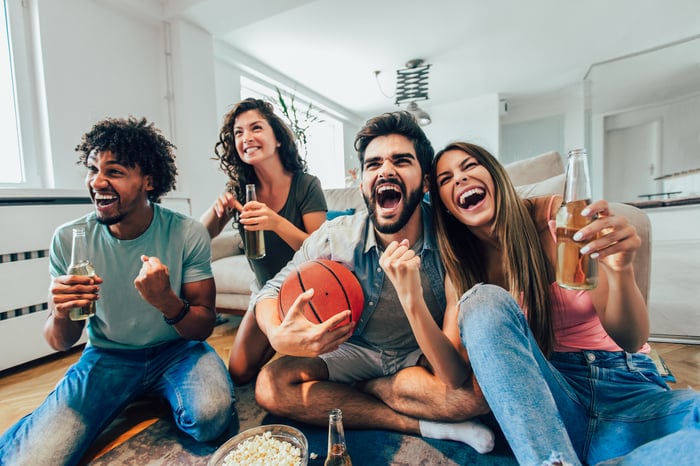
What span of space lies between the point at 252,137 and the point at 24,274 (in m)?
1.76

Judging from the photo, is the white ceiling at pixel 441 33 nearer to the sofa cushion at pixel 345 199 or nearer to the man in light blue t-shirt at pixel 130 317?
the sofa cushion at pixel 345 199

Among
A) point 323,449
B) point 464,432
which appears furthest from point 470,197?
point 323,449

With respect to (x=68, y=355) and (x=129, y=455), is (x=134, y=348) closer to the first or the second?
(x=129, y=455)

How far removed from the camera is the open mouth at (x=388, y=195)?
3.94ft

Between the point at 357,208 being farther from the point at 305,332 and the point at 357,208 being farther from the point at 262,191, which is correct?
the point at 305,332

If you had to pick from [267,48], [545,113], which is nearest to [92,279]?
[267,48]

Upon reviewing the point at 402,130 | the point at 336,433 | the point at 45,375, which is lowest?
the point at 45,375

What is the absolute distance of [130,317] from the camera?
1.39 metres

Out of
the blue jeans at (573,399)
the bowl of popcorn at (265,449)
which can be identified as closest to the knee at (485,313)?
the blue jeans at (573,399)

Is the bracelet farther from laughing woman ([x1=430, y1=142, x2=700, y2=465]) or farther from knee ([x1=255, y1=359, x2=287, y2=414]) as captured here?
laughing woman ([x1=430, y1=142, x2=700, y2=465])

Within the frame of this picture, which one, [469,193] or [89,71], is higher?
[89,71]

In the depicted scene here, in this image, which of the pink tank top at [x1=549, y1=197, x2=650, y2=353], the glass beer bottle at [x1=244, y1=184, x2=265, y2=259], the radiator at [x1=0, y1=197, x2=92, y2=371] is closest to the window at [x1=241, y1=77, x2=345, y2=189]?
the radiator at [x1=0, y1=197, x2=92, y2=371]

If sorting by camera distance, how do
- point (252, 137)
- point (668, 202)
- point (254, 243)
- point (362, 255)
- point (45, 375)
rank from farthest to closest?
point (668, 202) → point (45, 375) → point (252, 137) → point (254, 243) → point (362, 255)

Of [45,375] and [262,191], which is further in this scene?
[45,375]
